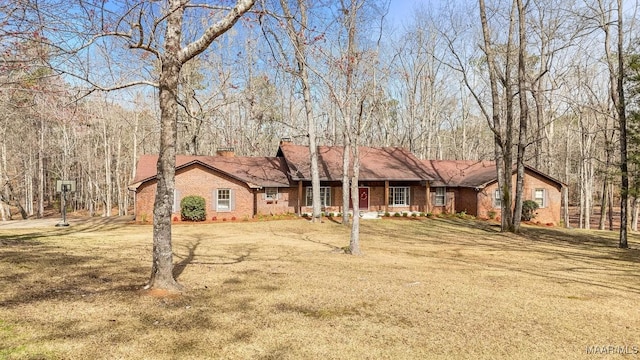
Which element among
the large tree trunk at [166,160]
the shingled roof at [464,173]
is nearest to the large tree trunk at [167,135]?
the large tree trunk at [166,160]

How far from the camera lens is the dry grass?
4.64 m

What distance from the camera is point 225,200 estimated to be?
947 inches

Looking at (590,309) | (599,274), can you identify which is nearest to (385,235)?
(599,274)

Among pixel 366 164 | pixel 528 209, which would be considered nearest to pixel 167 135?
pixel 366 164

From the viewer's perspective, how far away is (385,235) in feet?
59.0

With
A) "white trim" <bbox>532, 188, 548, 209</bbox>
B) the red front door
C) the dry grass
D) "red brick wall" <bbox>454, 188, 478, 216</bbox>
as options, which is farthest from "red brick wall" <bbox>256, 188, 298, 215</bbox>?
"white trim" <bbox>532, 188, 548, 209</bbox>

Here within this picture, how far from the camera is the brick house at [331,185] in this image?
77.8 feet

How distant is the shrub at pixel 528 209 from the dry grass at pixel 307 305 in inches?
598

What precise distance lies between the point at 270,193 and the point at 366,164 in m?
7.61

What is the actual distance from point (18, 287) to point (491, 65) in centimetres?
2034

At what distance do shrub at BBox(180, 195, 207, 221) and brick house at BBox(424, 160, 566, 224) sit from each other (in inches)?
656

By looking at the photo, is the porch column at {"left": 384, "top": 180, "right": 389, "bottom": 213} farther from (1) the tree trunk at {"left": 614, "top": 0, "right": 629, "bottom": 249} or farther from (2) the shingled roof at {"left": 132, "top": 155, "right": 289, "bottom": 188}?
(1) the tree trunk at {"left": 614, "top": 0, "right": 629, "bottom": 249}

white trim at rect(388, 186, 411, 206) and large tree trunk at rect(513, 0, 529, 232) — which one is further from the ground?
large tree trunk at rect(513, 0, 529, 232)

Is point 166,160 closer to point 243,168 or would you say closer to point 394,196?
point 243,168
